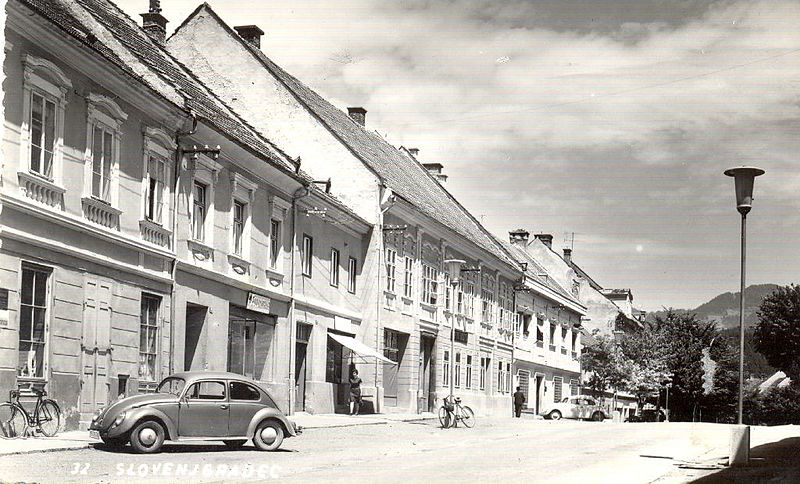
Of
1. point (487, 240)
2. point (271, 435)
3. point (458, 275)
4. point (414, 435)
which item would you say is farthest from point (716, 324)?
point (271, 435)

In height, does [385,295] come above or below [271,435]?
above

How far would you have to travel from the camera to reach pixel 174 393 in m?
16.2

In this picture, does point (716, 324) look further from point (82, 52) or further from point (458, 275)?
point (82, 52)

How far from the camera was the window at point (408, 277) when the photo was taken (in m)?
37.8

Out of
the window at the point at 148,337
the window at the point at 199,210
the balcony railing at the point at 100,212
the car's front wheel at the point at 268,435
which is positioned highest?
the window at the point at 199,210

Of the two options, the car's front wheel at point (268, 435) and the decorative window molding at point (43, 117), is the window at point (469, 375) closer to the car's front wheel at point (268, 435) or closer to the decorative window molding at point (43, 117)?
the car's front wheel at point (268, 435)

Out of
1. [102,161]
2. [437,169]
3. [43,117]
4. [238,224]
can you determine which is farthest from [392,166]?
[43,117]

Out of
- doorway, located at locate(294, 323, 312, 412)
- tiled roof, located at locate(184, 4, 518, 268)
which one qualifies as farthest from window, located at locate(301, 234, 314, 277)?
tiled roof, located at locate(184, 4, 518, 268)

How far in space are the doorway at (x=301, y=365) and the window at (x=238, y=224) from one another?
4511mm

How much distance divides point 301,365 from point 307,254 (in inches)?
132

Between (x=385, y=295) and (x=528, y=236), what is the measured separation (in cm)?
3813

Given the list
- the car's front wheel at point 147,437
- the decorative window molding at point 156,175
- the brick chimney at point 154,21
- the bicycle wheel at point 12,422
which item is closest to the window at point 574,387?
the brick chimney at point 154,21

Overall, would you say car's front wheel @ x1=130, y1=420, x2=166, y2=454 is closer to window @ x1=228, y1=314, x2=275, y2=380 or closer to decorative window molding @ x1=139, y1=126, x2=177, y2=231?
decorative window molding @ x1=139, y1=126, x2=177, y2=231

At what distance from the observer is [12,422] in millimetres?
15594
